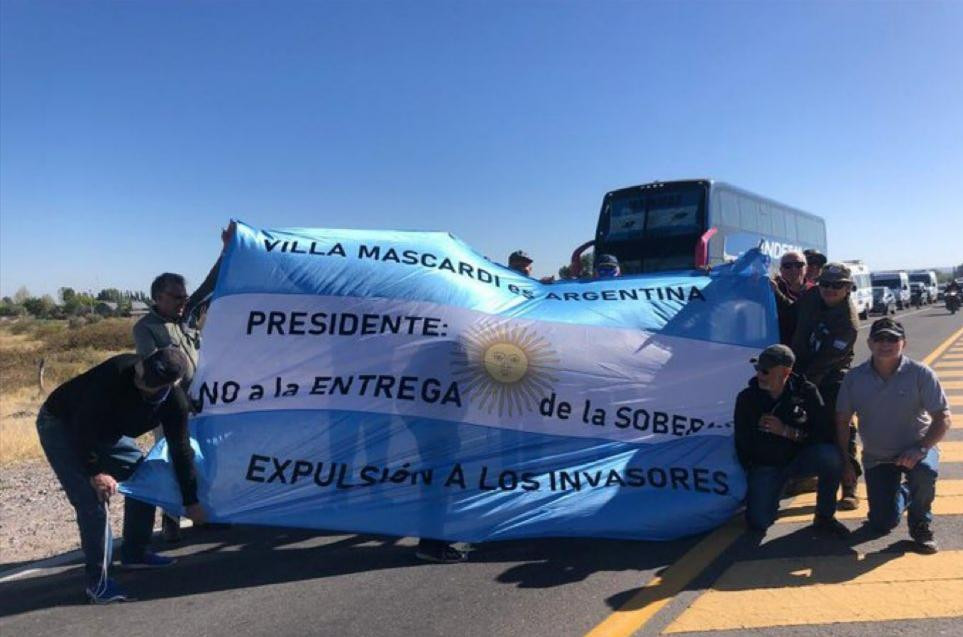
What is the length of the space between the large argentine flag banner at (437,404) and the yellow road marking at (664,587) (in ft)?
0.52

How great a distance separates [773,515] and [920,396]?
3.92ft

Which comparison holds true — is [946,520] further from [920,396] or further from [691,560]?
[691,560]

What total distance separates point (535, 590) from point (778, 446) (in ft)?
6.37

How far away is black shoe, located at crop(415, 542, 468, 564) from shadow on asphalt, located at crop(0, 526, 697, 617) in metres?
0.06

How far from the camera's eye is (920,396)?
178 inches

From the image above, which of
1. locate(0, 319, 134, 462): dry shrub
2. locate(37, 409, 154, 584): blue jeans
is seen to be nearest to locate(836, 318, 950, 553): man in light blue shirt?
locate(37, 409, 154, 584): blue jeans

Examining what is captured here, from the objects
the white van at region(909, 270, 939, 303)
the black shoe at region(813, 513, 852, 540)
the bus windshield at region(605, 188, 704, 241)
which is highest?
the white van at region(909, 270, 939, 303)

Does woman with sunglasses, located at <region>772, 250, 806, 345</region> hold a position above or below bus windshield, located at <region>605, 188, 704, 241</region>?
below

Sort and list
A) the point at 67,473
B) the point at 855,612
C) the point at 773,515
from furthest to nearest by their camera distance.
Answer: the point at 773,515, the point at 67,473, the point at 855,612

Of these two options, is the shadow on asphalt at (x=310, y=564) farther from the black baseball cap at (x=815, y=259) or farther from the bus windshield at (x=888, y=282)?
the bus windshield at (x=888, y=282)

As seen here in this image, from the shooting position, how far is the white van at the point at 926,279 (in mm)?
48125

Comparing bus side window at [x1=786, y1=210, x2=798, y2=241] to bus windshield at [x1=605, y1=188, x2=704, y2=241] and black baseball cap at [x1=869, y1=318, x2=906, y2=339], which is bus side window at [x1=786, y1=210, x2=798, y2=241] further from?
black baseball cap at [x1=869, y1=318, x2=906, y2=339]

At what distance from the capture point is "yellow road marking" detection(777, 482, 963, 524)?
16.8ft

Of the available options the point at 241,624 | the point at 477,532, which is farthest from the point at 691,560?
the point at 241,624
